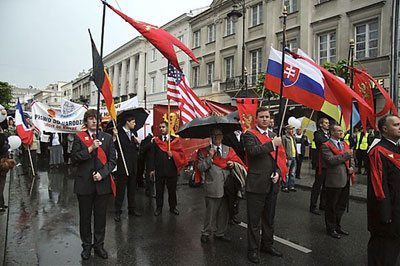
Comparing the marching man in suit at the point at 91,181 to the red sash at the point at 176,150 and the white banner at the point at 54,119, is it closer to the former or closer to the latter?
the red sash at the point at 176,150

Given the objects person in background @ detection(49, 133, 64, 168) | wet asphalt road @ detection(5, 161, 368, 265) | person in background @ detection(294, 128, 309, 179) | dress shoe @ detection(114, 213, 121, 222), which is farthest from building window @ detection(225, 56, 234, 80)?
dress shoe @ detection(114, 213, 121, 222)

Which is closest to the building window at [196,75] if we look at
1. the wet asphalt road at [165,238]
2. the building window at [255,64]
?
the building window at [255,64]

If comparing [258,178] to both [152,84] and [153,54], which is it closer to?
[152,84]

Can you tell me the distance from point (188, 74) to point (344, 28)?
1627cm

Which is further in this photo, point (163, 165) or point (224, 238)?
point (163, 165)

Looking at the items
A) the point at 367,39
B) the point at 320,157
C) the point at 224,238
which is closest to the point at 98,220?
the point at 224,238

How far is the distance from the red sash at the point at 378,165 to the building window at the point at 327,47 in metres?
17.1

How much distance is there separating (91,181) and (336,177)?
12.5 ft

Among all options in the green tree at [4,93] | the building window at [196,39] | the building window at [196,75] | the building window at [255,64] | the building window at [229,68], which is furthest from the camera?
the green tree at [4,93]

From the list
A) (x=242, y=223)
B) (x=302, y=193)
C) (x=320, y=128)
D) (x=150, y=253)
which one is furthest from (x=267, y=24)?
(x=150, y=253)

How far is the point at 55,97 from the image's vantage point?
105250 mm

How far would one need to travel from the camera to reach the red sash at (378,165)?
11.6ft

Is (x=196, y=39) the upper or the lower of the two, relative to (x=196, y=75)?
upper

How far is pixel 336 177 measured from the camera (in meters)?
5.62
